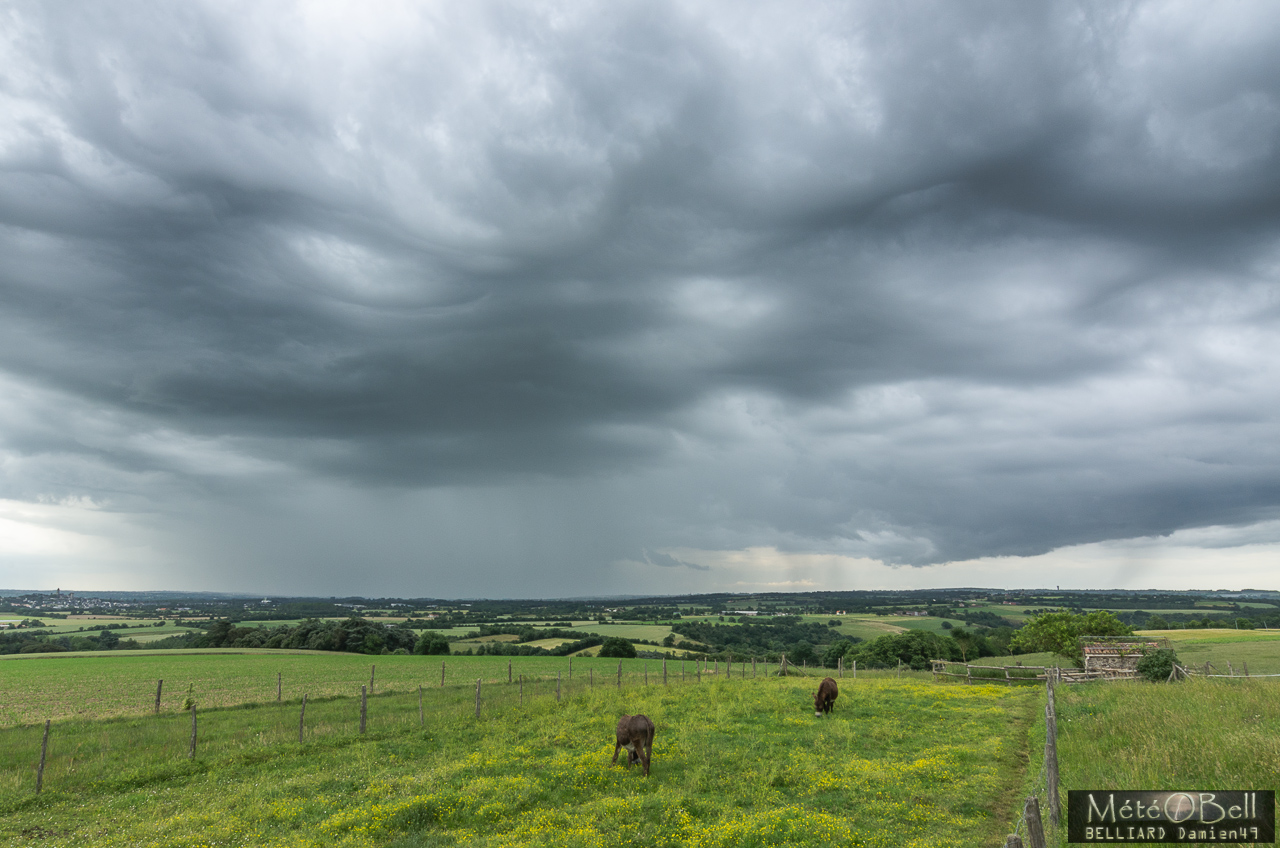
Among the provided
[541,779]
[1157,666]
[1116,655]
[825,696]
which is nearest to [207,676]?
[541,779]

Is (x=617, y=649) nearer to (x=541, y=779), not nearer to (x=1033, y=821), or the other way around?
(x=541, y=779)

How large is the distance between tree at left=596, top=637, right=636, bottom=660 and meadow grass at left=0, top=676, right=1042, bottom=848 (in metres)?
72.8

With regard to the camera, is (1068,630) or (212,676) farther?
(1068,630)

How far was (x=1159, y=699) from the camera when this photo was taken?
22.6 meters

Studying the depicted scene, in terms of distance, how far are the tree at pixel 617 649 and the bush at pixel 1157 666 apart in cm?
7190

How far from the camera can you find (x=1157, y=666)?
1431 inches

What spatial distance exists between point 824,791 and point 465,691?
33048 millimetres

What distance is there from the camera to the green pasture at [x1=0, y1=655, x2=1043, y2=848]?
539 inches

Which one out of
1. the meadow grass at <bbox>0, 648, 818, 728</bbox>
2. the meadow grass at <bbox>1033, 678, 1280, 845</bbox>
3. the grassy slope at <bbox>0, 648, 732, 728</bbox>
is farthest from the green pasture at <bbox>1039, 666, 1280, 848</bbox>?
the meadow grass at <bbox>0, 648, 818, 728</bbox>

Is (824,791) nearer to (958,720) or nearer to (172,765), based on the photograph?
(958,720)

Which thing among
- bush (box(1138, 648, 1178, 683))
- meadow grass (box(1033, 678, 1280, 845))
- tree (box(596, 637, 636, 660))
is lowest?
tree (box(596, 637, 636, 660))

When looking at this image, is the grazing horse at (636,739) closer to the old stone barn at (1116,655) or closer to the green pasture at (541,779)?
the green pasture at (541,779)

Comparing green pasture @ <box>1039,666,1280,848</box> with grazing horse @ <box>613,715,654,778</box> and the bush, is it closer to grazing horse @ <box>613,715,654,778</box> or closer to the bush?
grazing horse @ <box>613,715,654,778</box>

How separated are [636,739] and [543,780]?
292 centimetres
